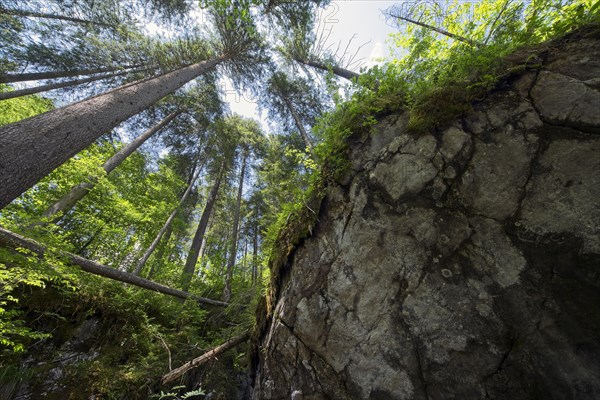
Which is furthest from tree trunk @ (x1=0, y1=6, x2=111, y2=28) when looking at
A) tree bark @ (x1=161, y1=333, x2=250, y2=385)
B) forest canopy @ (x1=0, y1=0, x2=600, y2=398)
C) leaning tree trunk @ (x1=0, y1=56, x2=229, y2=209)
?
tree bark @ (x1=161, y1=333, x2=250, y2=385)

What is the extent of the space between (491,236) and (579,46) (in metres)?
2.36

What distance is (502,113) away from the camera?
100 inches

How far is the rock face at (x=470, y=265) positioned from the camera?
76.9 inches

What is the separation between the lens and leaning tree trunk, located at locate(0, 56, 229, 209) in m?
2.59

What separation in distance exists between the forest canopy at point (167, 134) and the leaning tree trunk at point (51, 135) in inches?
0.8

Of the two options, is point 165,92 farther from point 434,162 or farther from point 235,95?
point 434,162

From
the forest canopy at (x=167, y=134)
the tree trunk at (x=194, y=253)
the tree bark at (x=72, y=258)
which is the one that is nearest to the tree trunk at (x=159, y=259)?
the forest canopy at (x=167, y=134)

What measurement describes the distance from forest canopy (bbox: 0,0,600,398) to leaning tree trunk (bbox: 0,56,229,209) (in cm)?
2

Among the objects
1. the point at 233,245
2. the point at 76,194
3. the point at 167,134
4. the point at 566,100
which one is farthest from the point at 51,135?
the point at 167,134

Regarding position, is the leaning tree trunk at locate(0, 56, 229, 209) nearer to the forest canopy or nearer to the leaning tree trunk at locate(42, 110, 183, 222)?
the forest canopy

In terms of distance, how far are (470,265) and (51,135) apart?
5.61 meters

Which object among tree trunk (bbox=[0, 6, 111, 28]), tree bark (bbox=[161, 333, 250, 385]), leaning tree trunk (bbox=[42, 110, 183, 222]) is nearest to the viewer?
tree bark (bbox=[161, 333, 250, 385])

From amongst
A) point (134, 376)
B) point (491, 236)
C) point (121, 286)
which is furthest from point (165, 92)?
point (491, 236)

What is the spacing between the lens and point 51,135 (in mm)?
3064
